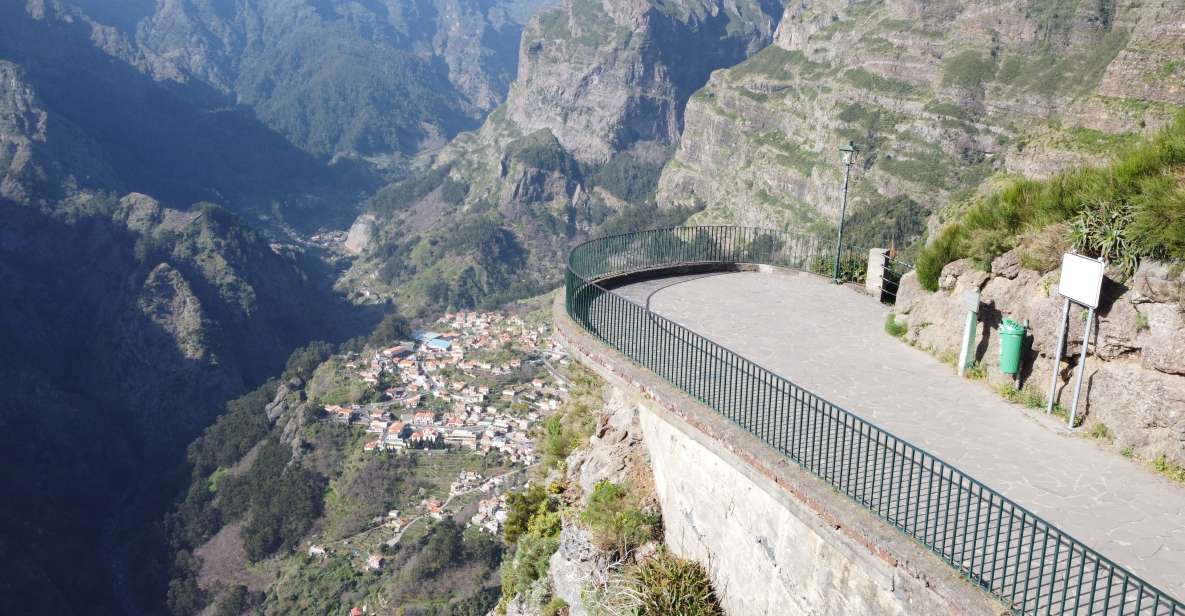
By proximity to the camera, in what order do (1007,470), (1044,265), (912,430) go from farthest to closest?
(1044,265) < (912,430) < (1007,470)

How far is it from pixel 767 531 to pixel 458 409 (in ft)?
290

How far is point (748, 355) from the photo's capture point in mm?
15617

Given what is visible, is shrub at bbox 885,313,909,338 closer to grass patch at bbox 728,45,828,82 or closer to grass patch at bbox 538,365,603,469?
grass patch at bbox 538,365,603,469

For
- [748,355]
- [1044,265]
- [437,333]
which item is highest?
[1044,265]

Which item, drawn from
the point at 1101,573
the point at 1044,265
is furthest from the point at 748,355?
the point at 1101,573

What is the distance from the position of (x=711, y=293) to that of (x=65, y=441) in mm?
109725

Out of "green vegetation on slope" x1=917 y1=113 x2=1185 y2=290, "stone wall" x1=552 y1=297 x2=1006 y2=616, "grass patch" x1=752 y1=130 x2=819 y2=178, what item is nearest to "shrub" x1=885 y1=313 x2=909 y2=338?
"green vegetation on slope" x1=917 y1=113 x2=1185 y2=290

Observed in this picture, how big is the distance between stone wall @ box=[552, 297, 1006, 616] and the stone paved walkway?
2.11m

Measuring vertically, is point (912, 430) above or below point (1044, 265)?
below

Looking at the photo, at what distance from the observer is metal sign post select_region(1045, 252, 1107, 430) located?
1180 cm

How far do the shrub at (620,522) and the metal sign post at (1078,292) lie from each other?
20.9 feet

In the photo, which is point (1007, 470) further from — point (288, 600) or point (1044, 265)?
point (288, 600)

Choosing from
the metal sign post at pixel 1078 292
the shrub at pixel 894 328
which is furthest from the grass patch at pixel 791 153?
the metal sign post at pixel 1078 292

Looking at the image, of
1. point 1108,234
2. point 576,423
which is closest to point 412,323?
point 576,423
